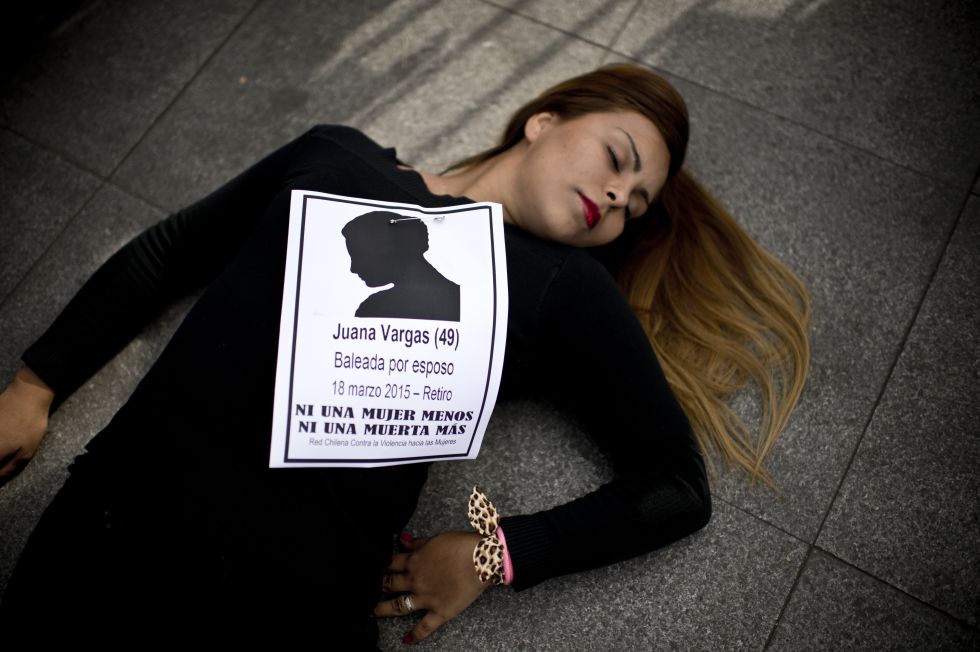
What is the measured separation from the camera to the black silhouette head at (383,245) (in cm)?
121

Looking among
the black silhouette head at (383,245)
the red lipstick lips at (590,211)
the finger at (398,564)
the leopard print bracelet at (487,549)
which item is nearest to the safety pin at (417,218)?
the black silhouette head at (383,245)

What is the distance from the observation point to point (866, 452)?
156 centimetres

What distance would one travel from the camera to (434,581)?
1307 millimetres

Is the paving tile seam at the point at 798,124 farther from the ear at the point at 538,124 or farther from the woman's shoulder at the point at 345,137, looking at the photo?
the woman's shoulder at the point at 345,137

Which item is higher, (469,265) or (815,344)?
(469,265)

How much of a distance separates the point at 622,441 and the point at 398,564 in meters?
0.47

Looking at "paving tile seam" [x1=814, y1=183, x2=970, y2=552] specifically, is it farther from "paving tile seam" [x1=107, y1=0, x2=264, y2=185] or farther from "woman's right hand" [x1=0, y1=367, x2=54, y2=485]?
"paving tile seam" [x1=107, y1=0, x2=264, y2=185]

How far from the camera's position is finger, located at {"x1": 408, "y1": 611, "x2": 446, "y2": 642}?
4.30 ft

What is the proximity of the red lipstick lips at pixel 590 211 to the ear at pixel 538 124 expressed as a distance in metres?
0.21

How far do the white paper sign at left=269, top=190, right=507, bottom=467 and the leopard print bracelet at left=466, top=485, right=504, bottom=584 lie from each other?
0.41 ft

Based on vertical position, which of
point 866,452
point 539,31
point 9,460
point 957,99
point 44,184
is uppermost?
point 44,184

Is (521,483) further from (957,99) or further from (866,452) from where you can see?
(957,99)

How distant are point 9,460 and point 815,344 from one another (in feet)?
5.47

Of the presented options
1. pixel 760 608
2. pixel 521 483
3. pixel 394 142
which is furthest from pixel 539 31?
pixel 760 608
